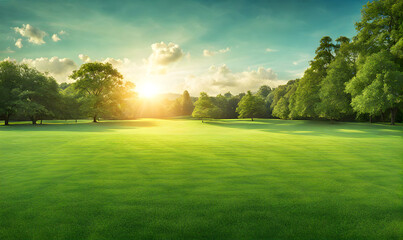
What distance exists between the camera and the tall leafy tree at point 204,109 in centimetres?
5140

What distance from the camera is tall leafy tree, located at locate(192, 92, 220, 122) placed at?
51403mm

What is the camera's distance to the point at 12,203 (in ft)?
15.5

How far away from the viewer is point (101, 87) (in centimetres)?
4756

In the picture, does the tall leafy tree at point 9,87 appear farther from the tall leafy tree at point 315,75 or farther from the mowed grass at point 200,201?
the tall leafy tree at point 315,75

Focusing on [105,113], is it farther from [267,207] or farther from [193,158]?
[267,207]

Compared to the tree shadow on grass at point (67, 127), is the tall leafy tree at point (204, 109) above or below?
above

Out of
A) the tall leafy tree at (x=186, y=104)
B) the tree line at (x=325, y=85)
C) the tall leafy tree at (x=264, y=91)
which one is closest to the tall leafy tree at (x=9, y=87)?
the tree line at (x=325, y=85)

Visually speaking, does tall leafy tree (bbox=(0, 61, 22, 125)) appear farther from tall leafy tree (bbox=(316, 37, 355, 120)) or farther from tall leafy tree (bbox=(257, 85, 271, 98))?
tall leafy tree (bbox=(257, 85, 271, 98))

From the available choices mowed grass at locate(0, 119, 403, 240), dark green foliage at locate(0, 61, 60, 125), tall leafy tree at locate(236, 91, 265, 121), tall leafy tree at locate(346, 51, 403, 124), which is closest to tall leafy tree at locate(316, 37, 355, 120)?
tall leafy tree at locate(346, 51, 403, 124)

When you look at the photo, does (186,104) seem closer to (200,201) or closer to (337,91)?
(337,91)

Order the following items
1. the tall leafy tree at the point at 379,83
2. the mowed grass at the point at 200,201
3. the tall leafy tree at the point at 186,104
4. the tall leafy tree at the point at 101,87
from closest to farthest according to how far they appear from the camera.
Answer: the mowed grass at the point at 200,201 < the tall leafy tree at the point at 379,83 < the tall leafy tree at the point at 101,87 < the tall leafy tree at the point at 186,104

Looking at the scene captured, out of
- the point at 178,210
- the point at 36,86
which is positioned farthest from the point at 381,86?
the point at 36,86

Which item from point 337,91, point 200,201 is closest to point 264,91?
point 337,91

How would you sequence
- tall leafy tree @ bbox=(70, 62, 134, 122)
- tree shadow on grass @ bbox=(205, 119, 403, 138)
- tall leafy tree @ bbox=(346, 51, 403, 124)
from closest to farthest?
tree shadow on grass @ bbox=(205, 119, 403, 138), tall leafy tree @ bbox=(346, 51, 403, 124), tall leafy tree @ bbox=(70, 62, 134, 122)
